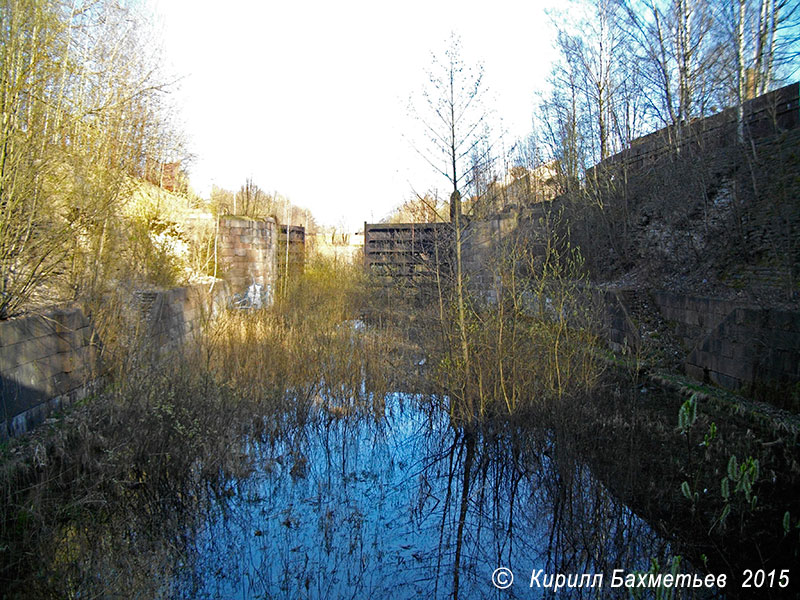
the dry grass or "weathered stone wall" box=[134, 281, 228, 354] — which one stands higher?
"weathered stone wall" box=[134, 281, 228, 354]

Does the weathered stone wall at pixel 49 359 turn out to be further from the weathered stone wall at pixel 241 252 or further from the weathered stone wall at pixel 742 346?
the weathered stone wall at pixel 742 346

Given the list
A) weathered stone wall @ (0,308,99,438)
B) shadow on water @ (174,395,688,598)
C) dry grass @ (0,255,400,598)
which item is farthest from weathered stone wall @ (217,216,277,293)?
shadow on water @ (174,395,688,598)

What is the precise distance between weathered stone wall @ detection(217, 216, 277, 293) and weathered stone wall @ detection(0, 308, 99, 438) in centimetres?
767

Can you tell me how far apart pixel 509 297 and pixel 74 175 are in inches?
200

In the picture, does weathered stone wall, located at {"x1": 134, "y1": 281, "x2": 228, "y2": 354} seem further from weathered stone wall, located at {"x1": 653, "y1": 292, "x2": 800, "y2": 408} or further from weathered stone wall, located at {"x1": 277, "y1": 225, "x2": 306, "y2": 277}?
weathered stone wall, located at {"x1": 653, "y1": 292, "x2": 800, "y2": 408}

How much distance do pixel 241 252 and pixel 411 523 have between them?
35.4 feet

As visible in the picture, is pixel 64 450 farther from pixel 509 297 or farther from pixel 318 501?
pixel 509 297

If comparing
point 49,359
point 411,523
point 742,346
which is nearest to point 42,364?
point 49,359

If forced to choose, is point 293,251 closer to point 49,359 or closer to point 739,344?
point 49,359

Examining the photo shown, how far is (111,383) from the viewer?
613 cm

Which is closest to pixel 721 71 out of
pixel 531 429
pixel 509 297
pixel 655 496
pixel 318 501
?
pixel 509 297

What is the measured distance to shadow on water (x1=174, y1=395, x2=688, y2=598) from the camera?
325 centimetres

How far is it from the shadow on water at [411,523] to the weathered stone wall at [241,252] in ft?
28.3

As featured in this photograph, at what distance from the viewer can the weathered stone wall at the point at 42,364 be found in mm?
4250
